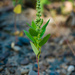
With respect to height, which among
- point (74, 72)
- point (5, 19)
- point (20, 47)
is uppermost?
point (5, 19)

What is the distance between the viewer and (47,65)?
157 cm

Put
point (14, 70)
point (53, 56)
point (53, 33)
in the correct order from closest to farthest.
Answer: point (14, 70)
point (53, 56)
point (53, 33)

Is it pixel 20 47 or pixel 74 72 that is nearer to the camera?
pixel 74 72

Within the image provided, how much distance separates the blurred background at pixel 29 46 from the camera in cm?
148

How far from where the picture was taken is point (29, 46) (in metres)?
1.95

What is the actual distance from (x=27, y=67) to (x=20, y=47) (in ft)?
1.42

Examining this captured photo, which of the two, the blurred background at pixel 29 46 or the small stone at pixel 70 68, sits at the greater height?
the blurred background at pixel 29 46

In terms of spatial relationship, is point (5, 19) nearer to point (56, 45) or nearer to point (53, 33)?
point (53, 33)

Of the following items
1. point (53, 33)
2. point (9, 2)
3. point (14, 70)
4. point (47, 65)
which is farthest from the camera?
point (9, 2)

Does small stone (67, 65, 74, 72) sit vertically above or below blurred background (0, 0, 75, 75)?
below

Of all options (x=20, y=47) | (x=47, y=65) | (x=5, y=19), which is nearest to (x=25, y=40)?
(x=20, y=47)

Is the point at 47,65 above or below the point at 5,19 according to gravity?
below

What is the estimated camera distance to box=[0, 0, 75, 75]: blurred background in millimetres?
1482

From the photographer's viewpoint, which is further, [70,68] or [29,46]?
[29,46]
